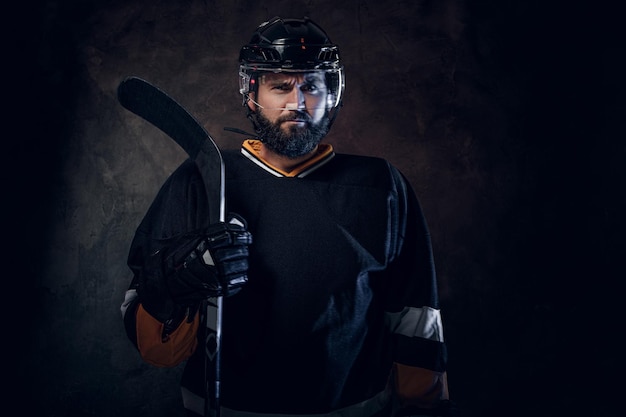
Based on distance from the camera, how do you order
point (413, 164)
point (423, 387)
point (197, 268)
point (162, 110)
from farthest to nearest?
point (413, 164)
point (423, 387)
point (162, 110)
point (197, 268)

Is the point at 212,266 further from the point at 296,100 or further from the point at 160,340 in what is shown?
the point at 296,100

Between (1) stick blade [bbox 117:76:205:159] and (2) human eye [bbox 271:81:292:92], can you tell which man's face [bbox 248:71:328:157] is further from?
(1) stick blade [bbox 117:76:205:159]

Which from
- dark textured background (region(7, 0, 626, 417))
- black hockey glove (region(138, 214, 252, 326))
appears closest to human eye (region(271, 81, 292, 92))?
black hockey glove (region(138, 214, 252, 326))

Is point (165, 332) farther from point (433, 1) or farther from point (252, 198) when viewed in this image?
point (433, 1)

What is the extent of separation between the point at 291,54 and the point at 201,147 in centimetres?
37

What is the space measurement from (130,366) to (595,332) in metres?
1.86

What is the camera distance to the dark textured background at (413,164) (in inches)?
77.4

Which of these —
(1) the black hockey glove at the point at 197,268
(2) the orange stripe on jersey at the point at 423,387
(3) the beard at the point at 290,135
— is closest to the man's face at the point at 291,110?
(3) the beard at the point at 290,135

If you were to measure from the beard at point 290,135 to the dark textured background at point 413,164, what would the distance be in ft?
1.95

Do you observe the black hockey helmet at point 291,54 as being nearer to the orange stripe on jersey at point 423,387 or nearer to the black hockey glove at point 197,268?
the black hockey glove at point 197,268

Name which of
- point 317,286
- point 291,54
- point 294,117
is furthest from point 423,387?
point 291,54

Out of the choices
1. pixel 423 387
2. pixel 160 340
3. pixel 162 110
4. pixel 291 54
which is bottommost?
pixel 423 387

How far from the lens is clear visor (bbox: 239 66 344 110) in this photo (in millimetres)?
1386

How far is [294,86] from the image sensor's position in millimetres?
1387
